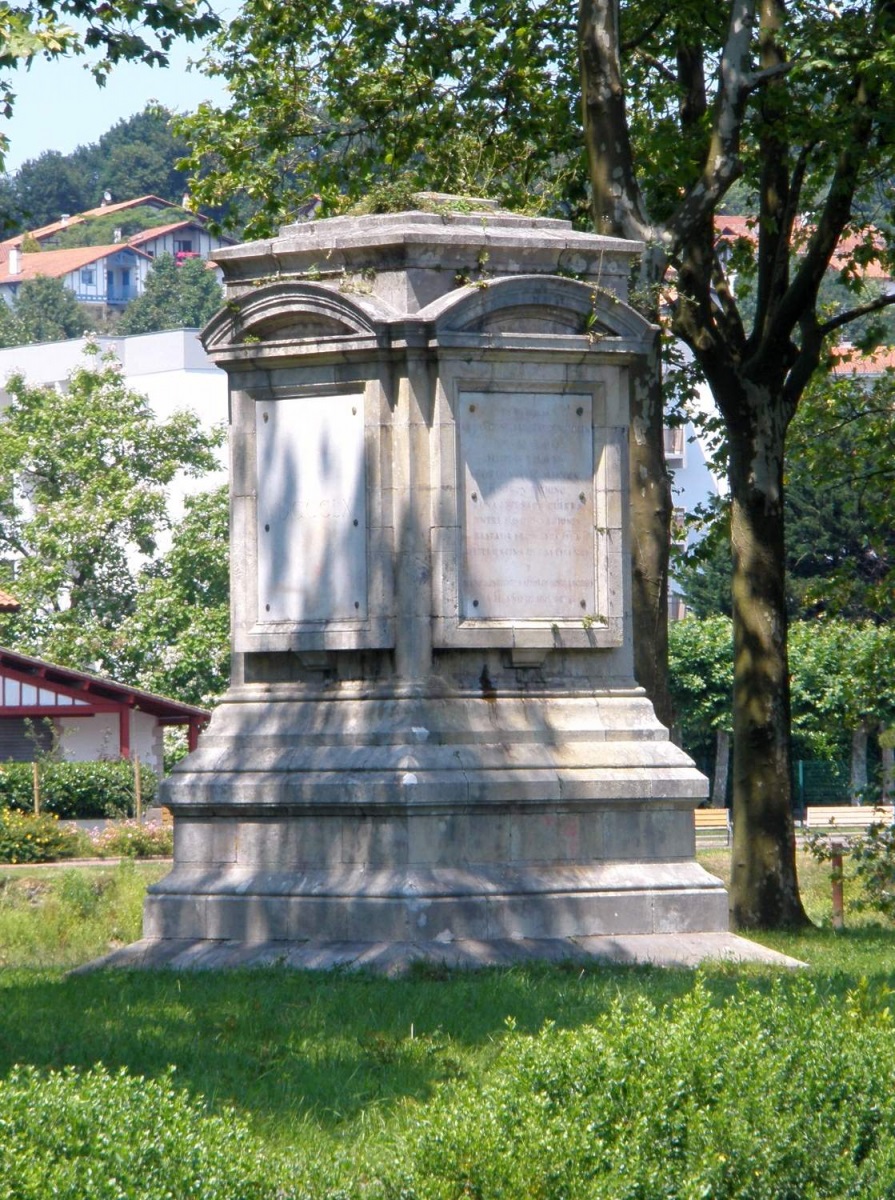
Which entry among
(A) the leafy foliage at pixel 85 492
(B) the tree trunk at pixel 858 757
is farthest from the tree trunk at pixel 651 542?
(B) the tree trunk at pixel 858 757

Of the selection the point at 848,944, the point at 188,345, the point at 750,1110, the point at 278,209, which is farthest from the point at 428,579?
the point at 188,345

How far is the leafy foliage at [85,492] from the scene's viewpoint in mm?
51938

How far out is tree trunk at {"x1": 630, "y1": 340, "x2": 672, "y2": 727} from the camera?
15812 mm

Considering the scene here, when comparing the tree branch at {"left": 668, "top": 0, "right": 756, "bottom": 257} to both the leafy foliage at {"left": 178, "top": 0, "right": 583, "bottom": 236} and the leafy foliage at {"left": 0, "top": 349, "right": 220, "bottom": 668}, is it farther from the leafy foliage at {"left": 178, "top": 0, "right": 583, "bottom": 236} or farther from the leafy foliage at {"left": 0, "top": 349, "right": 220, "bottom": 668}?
the leafy foliage at {"left": 0, "top": 349, "right": 220, "bottom": 668}

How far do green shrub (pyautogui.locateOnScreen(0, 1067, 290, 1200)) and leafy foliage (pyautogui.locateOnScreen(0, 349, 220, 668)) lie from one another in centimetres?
4606

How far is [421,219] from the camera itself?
12109 millimetres

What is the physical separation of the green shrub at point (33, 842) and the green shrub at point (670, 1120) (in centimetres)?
2347

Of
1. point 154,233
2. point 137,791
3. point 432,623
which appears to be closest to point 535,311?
point 432,623

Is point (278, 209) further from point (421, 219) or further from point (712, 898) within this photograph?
point (712, 898)

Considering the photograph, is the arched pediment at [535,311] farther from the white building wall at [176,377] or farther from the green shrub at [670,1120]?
the white building wall at [176,377]

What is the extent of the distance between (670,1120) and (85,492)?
47.0 metres

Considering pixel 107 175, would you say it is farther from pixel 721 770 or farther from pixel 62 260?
pixel 721 770

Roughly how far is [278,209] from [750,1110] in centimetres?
1556

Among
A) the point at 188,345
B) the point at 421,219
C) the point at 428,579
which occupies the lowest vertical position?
the point at 428,579
